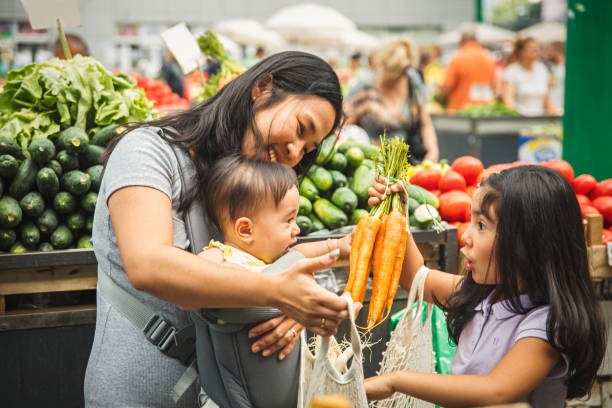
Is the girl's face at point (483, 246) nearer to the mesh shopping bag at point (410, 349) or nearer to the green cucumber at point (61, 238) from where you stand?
the mesh shopping bag at point (410, 349)

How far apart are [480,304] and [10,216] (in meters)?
1.93

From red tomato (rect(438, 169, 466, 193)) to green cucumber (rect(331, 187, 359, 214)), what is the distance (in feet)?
2.00

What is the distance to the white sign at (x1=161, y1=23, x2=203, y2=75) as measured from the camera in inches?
137

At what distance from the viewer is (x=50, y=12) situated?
2.91 meters

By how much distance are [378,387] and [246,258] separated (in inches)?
20.1

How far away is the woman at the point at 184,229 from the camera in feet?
3.93

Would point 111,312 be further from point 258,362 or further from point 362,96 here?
point 362,96

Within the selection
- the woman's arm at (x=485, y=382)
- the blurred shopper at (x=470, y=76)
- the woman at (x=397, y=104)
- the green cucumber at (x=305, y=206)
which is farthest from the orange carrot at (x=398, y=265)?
the blurred shopper at (x=470, y=76)

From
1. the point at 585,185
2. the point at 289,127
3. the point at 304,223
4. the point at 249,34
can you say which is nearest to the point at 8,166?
the point at 304,223

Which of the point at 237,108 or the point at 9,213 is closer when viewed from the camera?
the point at 237,108

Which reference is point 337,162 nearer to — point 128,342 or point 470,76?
point 128,342

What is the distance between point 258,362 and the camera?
4.77ft

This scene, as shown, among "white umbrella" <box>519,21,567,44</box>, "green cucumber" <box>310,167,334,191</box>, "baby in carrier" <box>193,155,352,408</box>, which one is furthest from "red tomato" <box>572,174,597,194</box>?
"white umbrella" <box>519,21,567,44</box>

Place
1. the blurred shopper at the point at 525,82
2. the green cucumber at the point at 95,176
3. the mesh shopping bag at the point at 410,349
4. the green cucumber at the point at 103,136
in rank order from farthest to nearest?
the blurred shopper at the point at 525,82, the green cucumber at the point at 103,136, the green cucumber at the point at 95,176, the mesh shopping bag at the point at 410,349
